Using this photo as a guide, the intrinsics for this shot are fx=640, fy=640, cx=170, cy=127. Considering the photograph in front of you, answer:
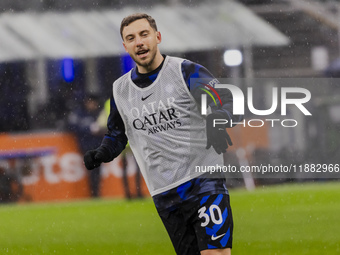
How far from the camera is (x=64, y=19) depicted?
4.84m

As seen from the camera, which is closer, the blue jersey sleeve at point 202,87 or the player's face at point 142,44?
the blue jersey sleeve at point 202,87

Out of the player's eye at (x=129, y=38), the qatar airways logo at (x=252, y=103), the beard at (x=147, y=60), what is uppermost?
the player's eye at (x=129, y=38)

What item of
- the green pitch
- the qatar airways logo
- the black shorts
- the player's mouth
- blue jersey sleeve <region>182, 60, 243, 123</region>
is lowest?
the green pitch

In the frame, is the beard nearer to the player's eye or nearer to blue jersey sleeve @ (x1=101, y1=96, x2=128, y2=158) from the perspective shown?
the player's eye

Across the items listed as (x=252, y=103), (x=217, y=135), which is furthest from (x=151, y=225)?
(x=217, y=135)

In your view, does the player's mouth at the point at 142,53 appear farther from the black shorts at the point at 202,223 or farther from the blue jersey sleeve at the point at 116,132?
the black shorts at the point at 202,223

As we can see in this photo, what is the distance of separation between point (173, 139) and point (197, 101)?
0.16 metres

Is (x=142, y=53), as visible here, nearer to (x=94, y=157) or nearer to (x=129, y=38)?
(x=129, y=38)

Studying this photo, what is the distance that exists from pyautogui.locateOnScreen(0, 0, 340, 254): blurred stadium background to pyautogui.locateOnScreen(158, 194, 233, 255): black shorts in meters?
2.06

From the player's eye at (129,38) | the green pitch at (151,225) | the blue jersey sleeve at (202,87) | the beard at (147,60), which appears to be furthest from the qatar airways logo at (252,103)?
the green pitch at (151,225)

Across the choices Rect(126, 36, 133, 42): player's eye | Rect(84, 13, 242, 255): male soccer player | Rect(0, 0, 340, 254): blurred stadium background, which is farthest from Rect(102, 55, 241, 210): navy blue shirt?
Rect(0, 0, 340, 254): blurred stadium background

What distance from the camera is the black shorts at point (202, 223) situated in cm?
213

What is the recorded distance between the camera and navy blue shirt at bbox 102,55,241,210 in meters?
2.16

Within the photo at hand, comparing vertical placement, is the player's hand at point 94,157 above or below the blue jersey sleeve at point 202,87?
below
